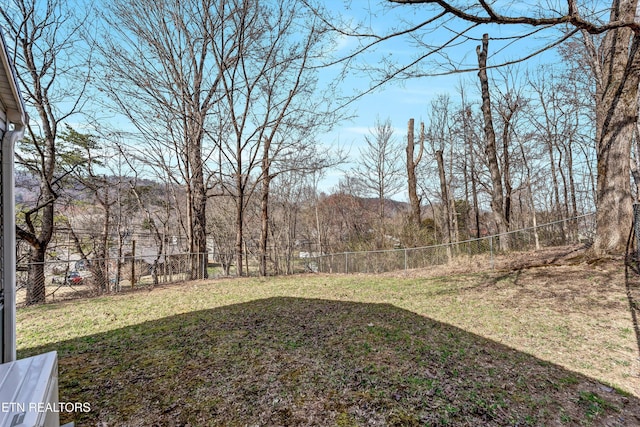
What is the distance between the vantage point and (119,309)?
5281 millimetres

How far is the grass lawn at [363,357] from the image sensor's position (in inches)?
83.4

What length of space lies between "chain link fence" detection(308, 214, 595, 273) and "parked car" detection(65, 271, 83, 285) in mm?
8443

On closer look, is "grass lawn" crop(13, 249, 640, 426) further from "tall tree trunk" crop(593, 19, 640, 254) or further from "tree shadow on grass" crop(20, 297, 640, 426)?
"tall tree trunk" crop(593, 19, 640, 254)

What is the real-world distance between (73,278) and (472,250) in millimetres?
11819

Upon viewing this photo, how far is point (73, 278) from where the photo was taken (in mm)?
8414

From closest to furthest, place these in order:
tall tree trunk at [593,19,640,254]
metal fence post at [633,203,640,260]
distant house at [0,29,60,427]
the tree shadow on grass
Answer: distant house at [0,29,60,427], the tree shadow on grass, metal fence post at [633,203,640,260], tall tree trunk at [593,19,640,254]

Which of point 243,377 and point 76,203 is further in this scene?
point 76,203

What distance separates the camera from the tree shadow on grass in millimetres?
2064

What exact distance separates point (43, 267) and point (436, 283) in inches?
366

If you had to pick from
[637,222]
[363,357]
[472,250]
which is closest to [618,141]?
[637,222]

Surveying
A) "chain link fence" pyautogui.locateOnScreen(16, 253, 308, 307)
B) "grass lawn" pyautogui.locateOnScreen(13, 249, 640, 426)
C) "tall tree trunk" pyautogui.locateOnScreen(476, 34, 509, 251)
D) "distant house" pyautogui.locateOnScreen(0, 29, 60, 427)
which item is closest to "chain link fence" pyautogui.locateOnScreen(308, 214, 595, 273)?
"tall tree trunk" pyautogui.locateOnScreen(476, 34, 509, 251)

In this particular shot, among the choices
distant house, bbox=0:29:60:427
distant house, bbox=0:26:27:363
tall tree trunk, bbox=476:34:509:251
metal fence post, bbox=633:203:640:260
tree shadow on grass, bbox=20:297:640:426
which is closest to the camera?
distant house, bbox=0:29:60:427

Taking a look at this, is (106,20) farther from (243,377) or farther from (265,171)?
(243,377)

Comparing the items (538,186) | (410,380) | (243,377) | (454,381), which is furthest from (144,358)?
(538,186)
